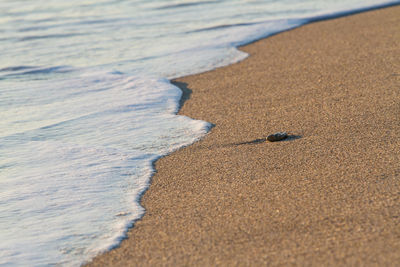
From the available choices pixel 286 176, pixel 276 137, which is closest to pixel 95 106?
pixel 276 137

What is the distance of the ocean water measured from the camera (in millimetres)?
2787

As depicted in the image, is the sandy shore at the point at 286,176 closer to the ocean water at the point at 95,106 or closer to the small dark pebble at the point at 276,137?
the small dark pebble at the point at 276,137

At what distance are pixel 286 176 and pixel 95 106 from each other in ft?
7.35

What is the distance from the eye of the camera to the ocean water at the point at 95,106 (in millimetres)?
2787

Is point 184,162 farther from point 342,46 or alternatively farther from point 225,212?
point 342,46

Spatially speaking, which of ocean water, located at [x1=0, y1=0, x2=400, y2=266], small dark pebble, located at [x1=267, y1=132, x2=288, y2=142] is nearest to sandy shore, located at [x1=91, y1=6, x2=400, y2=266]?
small dark pebble, located at [x1=267, y1=132, x2=288, y2=142]

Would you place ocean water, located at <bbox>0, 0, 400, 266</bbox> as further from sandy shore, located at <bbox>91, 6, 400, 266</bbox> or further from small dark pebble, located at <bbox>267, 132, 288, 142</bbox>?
small dark pebble, located at <bbox>267, 132, 288, 142</bbox>

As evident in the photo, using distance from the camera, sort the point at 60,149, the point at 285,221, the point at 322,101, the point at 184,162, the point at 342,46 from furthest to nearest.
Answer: the point at 342,46
the point at 322,101
the point at 60,149
the point at 184,162
the point at 285,221

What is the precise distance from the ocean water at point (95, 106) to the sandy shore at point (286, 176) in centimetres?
23

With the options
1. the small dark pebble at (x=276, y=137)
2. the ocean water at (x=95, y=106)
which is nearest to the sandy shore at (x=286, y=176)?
the small dark pebble at (x=276, y=137)

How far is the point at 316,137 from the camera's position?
350cm

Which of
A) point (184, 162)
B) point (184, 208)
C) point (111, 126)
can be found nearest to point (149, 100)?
point (111, 126)

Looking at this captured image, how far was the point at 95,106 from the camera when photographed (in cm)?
470

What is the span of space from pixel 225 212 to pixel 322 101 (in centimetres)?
182
